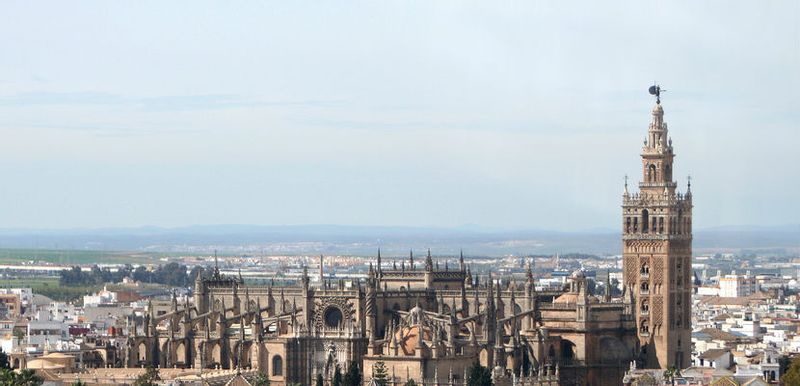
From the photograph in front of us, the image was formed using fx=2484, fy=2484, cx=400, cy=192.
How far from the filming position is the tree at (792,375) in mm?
111312

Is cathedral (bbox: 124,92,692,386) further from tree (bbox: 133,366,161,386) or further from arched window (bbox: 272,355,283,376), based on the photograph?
tree (bbox: 133,366,161,386)

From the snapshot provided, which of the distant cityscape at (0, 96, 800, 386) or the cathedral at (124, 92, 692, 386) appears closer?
the distant cityscape at (0, 96, 800, 386)

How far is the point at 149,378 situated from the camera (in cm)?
12100

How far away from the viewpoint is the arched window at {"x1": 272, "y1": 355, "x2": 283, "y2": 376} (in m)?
126

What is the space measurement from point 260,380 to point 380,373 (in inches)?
257

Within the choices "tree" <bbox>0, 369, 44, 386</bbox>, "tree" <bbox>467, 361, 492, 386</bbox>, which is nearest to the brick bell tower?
"tree" <bbox>467, 361, 492, 386</bbox>

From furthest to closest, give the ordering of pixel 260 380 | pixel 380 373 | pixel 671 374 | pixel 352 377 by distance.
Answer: pixel 260 380 → pixel 671 374 → pixel 380 373 → pixel 352 377

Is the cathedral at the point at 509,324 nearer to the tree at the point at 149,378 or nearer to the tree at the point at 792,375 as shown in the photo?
the tree at the point at 149,378

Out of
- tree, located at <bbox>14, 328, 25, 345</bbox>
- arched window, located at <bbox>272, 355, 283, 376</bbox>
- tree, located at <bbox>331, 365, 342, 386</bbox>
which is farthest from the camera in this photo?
tree, located at <bbox>14, 328, 25, 345</bbox>

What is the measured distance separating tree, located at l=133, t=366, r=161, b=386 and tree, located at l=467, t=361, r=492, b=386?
16.3 meters

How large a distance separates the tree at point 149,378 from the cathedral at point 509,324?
547 cm

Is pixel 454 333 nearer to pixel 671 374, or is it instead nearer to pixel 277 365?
pixel 277 365

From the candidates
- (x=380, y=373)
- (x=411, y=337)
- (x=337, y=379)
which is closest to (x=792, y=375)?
(x=411, y=337)

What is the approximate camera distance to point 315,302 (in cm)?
12962
